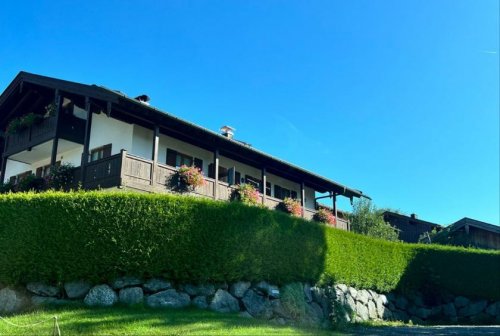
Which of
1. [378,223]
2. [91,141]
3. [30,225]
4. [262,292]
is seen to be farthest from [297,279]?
[378,223]

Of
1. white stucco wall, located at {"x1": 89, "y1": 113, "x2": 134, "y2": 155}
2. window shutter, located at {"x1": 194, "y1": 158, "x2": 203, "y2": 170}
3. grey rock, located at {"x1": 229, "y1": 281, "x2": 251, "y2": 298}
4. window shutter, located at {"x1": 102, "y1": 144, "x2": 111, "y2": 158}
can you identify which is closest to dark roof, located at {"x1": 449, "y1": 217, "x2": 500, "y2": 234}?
window shutter, located at {"x1": 194, "y1": 158, "x2": 203, "y2": 170}

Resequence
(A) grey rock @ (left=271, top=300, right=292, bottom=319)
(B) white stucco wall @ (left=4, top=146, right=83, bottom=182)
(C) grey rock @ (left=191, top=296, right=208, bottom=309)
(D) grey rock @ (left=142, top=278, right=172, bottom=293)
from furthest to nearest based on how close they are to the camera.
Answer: (B) white stucco wall @ (left=4, top=146, right=83, bottom=182) → (A) grey rock @ (left=271, top=300, right=292, bottom=319) → (C) grey rock @ (left=191, top=296, right=208, bottom=309) → (D) grey rock @ (left=142, top=278, right=172, bottom=293)

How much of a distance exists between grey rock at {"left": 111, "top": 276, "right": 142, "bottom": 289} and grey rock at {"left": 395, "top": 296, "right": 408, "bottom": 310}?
11515 mm

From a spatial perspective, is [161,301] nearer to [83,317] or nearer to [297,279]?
[83,317]

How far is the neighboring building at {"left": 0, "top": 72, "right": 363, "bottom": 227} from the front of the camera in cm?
1847

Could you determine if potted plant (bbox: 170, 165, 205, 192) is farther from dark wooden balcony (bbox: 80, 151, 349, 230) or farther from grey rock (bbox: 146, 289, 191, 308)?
grey rock (bbox: 146, 289, 191, 308)

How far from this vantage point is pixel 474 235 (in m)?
29.5

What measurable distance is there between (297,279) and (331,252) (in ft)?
7.12

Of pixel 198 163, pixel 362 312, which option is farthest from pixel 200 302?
pixel 198 163

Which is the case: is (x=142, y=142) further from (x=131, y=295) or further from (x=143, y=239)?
(x=131, y=295)

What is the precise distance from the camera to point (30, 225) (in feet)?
40.2

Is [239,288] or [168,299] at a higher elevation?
[239,288]

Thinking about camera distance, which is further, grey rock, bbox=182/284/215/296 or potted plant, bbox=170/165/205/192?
potted plant, bbox=170/165/205/192

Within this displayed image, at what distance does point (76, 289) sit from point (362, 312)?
9.82 metres
